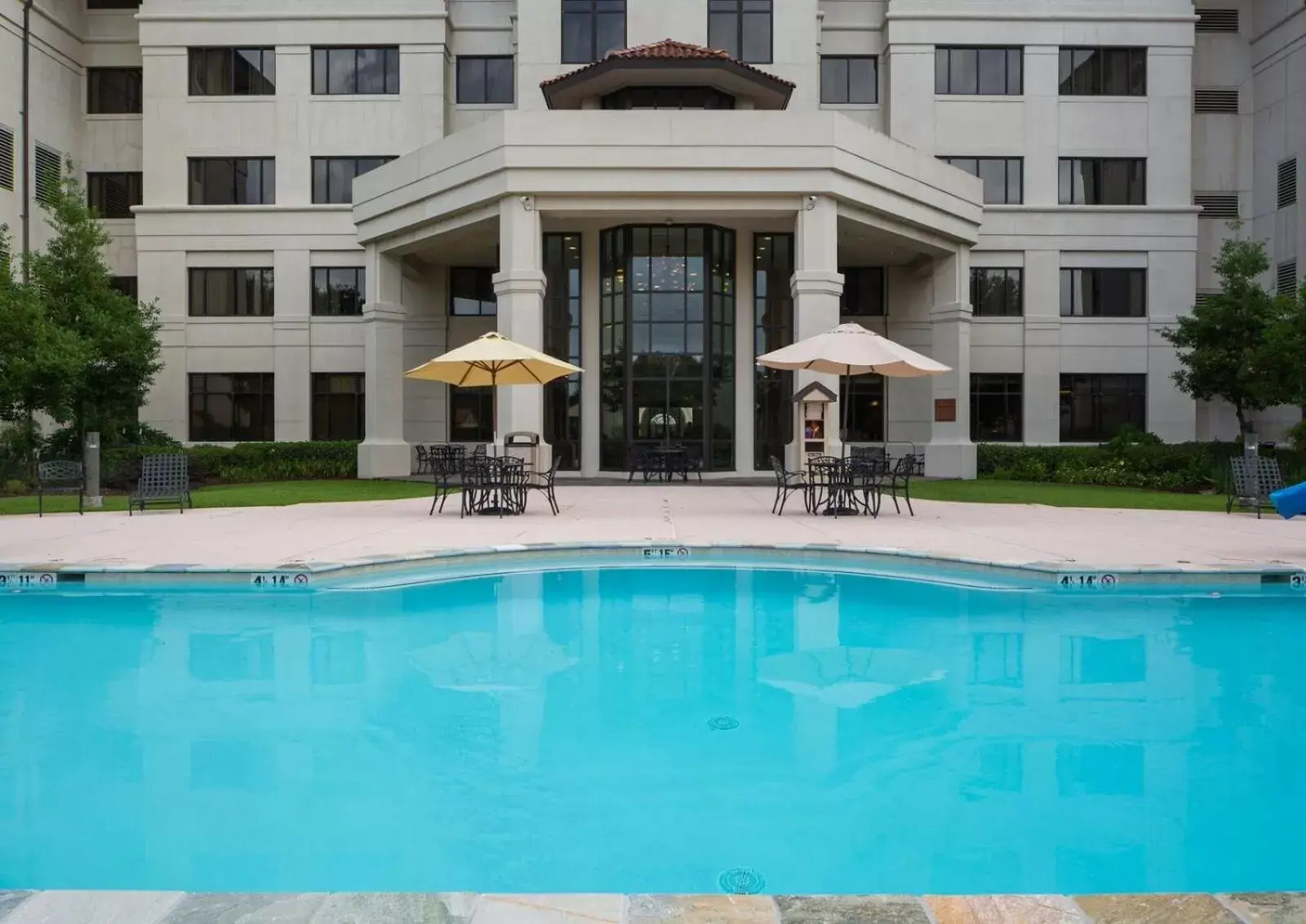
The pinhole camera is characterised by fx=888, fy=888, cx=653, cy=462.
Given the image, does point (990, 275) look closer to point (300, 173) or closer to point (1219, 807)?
point (300, 173)

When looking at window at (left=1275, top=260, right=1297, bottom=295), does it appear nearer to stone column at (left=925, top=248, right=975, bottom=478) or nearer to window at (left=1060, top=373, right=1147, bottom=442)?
window at (left=1060, top=373, right=1147, bottom=442)

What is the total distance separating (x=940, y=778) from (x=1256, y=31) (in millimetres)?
35982

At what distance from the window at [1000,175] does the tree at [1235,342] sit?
21.1ft

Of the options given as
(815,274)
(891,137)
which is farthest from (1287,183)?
(815,274)

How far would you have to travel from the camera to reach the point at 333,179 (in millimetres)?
30016

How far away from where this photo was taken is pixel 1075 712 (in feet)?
18.7

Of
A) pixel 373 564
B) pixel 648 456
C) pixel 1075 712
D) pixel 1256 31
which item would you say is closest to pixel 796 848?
pixel 1075 712

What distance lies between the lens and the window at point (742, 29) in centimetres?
2622

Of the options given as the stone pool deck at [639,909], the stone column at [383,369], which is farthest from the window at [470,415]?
the stone pool deck at [639,909]

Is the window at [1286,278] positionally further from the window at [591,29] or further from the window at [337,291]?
the window at [337,291]

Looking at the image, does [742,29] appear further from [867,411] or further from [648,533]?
[648,533]

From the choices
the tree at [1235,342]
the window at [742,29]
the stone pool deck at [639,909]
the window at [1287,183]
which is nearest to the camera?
the stone pool deck at [639,909]

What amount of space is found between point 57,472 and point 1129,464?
25439 mm

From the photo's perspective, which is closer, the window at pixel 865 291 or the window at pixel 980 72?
the window at pixel 980 72
